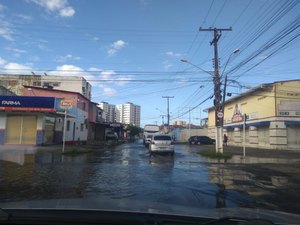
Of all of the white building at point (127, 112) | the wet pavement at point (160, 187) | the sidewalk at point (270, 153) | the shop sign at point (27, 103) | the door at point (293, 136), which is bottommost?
the wet pavement at point (160, 187)

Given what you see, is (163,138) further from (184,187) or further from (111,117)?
(111,117)

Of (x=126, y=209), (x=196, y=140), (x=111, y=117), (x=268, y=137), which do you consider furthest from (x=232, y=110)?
(x=111, y=117)

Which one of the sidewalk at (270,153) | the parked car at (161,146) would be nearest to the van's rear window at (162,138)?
the parked car at (161,146)

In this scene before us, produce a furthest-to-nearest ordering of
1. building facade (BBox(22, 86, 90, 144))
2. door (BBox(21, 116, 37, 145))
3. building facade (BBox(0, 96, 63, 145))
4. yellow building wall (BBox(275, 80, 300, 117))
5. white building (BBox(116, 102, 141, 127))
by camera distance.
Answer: white building (BBox(116, 102, 141, 127)) → building facade (BBox(22, 86, 90, 144)) → yellow building wall (BBox(275, 80, 300, 117)) → door (BBox(21, 116, 37, 145)) → building facade (BBox(0, 96, 63, 145))

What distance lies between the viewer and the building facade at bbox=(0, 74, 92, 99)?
63100 mm

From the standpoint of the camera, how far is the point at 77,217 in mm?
3414

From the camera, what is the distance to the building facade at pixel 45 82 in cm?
6310

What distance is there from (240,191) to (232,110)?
49265 millimetres

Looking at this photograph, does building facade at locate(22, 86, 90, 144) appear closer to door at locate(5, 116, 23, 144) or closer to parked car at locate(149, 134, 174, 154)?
door at locate(5, 116, 23, 144)

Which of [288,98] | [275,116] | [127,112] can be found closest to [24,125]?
[275,116]

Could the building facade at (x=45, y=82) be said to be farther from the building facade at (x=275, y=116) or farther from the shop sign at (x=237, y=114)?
the building facade at (x=275, y=116)

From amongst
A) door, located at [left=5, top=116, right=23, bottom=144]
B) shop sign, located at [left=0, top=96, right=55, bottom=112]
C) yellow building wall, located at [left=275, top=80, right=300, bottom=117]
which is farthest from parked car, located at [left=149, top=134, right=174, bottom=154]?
yellow building wall, located at [left=275, top=80, right=300, bottom=117]

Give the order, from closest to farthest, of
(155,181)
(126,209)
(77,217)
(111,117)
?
(77,217) → (126,209) → (155,181) → (111,117)

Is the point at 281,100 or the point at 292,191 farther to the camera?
the point at 281,100
